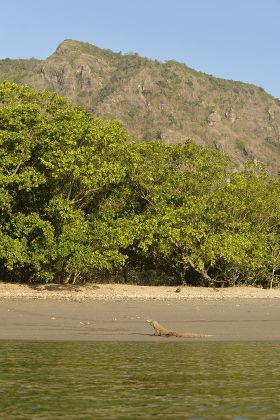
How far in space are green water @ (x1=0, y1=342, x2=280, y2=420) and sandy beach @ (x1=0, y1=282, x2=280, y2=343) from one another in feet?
7.33

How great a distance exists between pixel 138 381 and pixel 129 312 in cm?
1220

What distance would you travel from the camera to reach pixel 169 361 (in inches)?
519

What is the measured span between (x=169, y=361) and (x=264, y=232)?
25477 mm

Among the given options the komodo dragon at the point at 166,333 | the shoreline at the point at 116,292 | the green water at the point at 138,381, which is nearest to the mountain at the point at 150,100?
the shoreline at the point at 116,292

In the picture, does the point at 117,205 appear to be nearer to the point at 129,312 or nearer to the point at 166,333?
the point at 129,312

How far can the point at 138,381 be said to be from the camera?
36.0 feet

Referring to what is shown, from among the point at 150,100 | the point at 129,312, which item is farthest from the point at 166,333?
the point at 150,100

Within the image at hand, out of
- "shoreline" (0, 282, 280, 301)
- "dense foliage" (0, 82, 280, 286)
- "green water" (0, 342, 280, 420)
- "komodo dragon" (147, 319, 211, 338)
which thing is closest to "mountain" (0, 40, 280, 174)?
"dense foliage" (0, 82, 280, 286)

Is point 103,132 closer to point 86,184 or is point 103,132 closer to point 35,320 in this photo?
point 86,184

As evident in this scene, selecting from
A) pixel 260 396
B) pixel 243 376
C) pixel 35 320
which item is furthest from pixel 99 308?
pixel 260 396

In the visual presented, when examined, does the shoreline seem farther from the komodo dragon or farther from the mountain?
the mountain

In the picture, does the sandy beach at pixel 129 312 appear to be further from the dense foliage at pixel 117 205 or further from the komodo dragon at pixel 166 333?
the dense foliage at pixel 117 205

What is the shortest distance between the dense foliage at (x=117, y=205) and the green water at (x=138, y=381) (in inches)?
575

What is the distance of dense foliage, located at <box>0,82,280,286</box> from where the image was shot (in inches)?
1175
